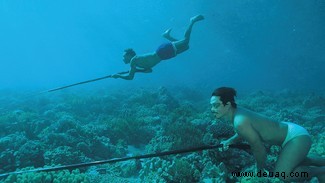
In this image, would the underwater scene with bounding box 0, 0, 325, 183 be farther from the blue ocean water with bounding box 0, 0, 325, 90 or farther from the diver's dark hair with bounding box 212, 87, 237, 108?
the blue ocean water with bounding box 0, 0, 325, 90

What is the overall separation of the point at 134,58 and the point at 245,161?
239 inches

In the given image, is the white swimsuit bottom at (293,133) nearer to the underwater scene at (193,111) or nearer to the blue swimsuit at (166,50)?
the underwater scene at (193,111)

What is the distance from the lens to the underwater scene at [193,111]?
462 cm

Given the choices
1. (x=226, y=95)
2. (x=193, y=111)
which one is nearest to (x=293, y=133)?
(x=226, y=95)

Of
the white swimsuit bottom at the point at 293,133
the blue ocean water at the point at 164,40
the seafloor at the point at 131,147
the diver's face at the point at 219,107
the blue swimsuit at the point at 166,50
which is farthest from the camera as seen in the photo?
the blue ocean water at the point at 164,40

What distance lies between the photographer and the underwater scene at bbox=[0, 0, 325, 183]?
15.1 ft

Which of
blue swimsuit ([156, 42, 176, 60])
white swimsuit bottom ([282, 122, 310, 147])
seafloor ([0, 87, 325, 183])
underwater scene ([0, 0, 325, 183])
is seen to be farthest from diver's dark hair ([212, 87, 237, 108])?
blue swimsuit ([156, 42, 176, 60])

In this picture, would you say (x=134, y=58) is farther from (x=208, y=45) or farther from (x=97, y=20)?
(x=97, y=20)

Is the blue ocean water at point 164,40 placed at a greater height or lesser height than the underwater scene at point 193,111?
greater

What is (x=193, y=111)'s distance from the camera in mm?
14656

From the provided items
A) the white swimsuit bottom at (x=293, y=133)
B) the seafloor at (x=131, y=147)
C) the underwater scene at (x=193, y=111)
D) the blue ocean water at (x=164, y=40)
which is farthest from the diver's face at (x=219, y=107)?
the blue ocean water at (x=164, y=40)

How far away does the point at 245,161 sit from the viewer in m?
6.12

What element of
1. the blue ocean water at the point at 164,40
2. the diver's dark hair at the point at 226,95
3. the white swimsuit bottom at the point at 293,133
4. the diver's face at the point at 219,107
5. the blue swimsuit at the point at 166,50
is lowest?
the white swimsuit bottom at the point at 293,133

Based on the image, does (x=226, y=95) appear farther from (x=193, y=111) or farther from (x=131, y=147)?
(x=193, y=111)
